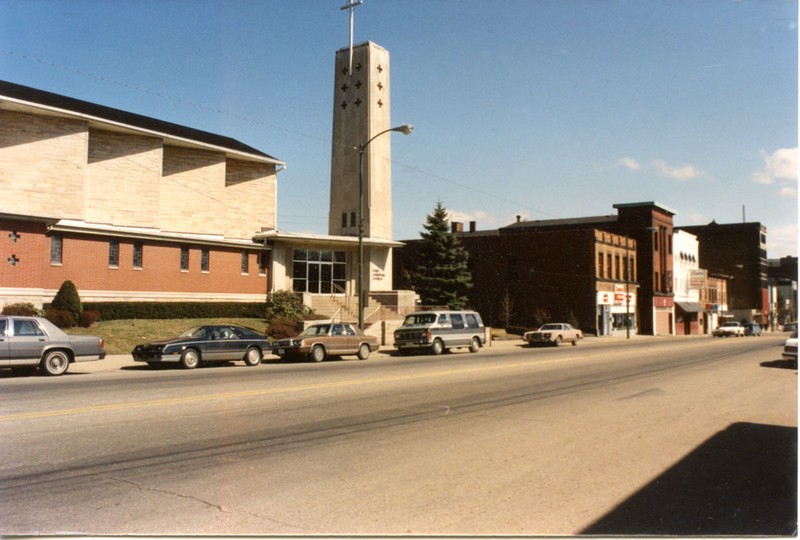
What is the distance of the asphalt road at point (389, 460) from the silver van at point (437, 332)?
13.6 m

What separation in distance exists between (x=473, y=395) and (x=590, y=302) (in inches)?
1808

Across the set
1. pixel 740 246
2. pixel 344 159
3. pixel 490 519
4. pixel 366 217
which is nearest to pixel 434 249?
pixel 366 217

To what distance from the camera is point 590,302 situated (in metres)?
56.5

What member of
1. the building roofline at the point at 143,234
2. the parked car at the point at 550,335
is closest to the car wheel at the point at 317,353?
the building roofline at the point at 143,234

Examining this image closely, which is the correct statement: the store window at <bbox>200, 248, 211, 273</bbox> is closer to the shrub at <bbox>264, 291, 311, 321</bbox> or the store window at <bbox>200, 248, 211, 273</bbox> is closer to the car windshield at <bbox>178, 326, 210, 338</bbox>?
the shrub at <bbox>264, 291, 311, 321</bbox>

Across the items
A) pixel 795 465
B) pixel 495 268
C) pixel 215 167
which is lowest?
pixel 795 465

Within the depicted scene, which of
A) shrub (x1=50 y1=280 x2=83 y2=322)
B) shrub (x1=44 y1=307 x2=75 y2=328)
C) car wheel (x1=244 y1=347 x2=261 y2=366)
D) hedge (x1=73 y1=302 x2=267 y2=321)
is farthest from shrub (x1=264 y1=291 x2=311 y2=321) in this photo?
car wheel (x1=244 y1=347 x2=261 y2=366)

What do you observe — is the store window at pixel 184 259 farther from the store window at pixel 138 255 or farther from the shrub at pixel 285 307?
the shrub at pixel 285 307

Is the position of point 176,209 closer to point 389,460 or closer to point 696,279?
point 389,460

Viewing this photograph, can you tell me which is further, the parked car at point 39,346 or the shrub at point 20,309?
the shrub at point 20,309

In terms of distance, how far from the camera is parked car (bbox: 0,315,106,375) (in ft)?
51.2

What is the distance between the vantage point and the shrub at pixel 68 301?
2777cm

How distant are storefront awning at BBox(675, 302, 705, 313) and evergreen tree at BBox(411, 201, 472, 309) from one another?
3991 cm

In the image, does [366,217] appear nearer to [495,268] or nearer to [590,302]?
[495,268]
